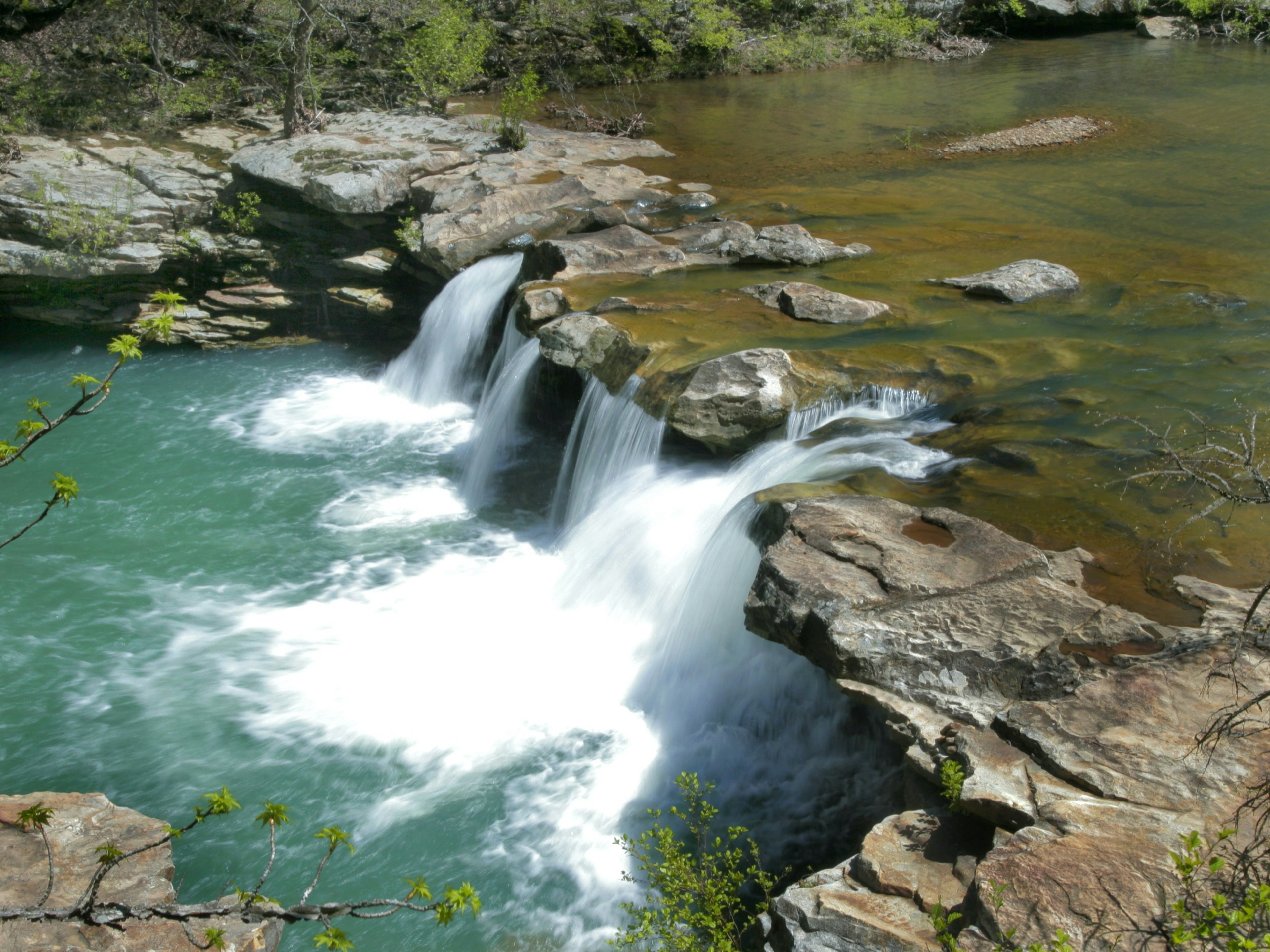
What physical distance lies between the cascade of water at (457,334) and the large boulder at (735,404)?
4.24 metres

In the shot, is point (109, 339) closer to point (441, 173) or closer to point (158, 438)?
point (158, 438)

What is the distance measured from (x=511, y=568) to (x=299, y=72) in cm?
980

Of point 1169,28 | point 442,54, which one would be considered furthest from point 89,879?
point 1169,28

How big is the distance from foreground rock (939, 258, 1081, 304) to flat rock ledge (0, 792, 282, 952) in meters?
7.74

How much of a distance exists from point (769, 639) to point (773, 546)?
52cm

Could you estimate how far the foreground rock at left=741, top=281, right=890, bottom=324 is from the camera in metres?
8.38

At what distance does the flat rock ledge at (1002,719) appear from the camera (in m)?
3.29

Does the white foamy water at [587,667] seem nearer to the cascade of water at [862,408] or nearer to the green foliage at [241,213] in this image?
the cascade of water at [862,408]

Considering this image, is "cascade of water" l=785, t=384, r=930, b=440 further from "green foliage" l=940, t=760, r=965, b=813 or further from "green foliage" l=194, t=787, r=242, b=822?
"green foliage" l=194, t=787, r=242, b=822

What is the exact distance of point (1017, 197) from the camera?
12.0m

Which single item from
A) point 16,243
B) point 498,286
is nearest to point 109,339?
point 16,243

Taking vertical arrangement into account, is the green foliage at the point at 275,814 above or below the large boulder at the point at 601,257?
below

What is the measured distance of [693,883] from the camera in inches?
163

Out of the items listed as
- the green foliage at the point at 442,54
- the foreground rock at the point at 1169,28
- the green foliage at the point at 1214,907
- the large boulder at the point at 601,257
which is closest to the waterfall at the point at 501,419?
the large boulder at the point at 601,257
